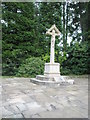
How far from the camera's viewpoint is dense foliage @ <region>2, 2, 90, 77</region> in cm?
951

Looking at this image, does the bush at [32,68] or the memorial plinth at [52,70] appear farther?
the bush at [32,68]

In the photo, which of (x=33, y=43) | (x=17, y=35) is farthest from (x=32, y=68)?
(x=17, y=35)

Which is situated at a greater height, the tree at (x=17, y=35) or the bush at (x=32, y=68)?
the tree at (x=17, y=35)

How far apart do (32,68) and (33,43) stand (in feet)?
6.67

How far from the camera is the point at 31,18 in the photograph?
10281 millimetres

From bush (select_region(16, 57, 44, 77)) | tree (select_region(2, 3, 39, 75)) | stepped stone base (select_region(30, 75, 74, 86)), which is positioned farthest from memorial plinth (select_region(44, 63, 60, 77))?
tree (select_region(2, 3, 39, 75))

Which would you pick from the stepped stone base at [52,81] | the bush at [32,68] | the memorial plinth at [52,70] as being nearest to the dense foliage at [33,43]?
the bush at [32,68]

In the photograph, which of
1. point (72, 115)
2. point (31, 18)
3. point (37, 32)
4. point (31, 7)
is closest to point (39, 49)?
point (37, 32)

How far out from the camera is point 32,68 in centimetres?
884

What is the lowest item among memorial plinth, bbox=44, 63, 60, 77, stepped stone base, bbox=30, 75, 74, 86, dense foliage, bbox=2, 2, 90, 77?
stepped stone base, bbox=30, 75, 74, 86

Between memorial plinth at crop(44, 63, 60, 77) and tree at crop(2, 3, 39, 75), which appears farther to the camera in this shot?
tree at crop(2, 3, 39, 75)

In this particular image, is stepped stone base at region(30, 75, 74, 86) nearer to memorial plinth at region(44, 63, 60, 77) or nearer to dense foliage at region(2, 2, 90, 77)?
memorial plinth at region(44, 63, 60, 77)

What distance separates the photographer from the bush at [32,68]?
8.81 m

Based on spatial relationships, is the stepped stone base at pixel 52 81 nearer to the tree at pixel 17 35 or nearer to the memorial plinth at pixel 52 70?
the memorial plinth at pixel 52 70
